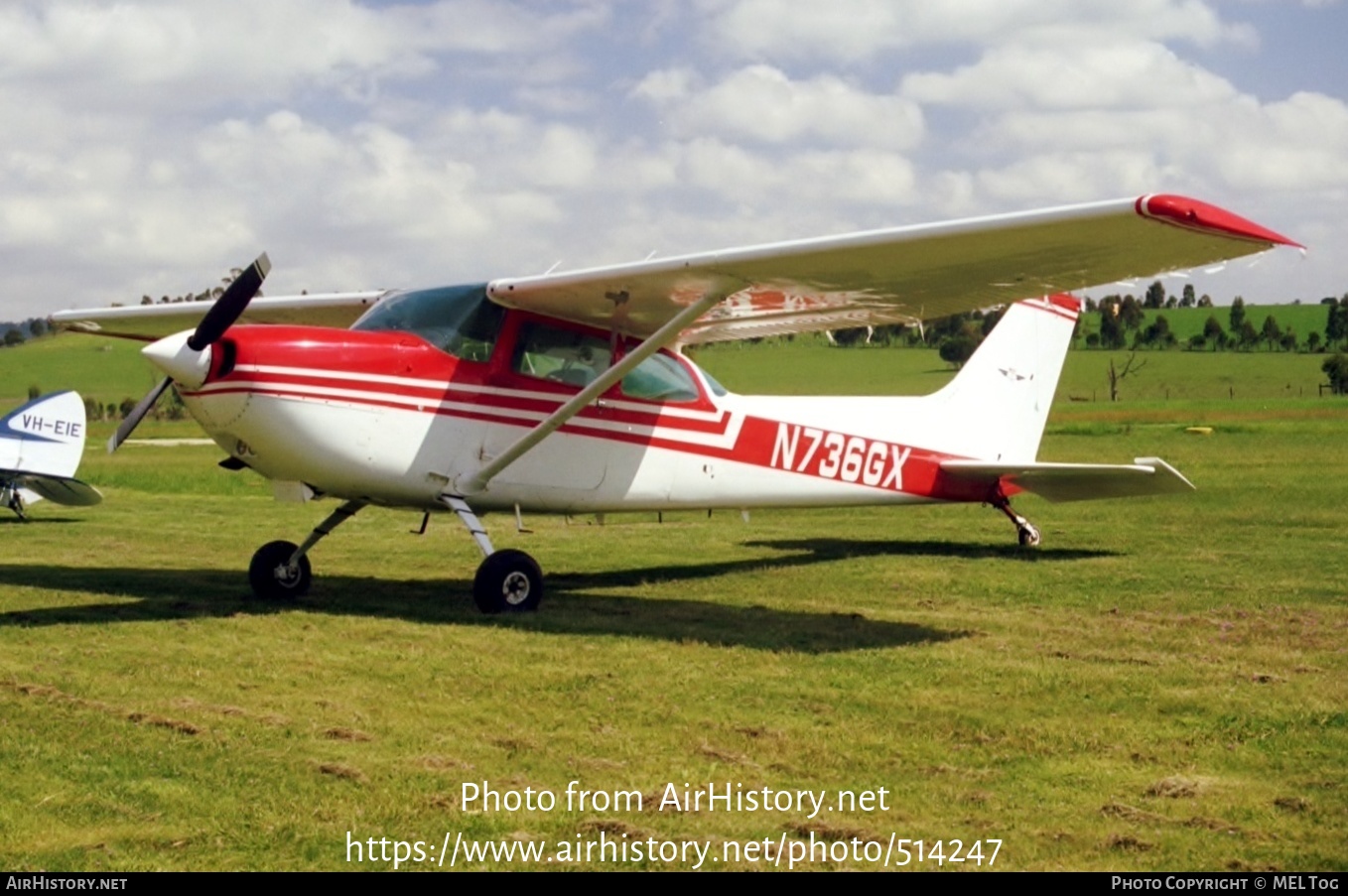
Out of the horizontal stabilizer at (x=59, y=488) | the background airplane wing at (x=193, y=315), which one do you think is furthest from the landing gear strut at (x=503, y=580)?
the horizontal stabilizer at (x=59, y=488)

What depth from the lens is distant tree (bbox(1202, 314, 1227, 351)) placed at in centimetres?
10019

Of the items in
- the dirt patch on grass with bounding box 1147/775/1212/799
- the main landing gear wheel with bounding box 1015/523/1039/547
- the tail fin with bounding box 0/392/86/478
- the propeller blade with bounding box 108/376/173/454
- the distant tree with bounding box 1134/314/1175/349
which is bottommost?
the dirt patch on grass with bounding box 1147/775/1212/799

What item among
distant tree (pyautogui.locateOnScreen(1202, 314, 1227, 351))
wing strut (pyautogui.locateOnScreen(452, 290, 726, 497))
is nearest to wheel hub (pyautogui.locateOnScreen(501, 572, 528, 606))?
wing strut (pyautogui.locateOnScreen(452, 290, 726, 497))

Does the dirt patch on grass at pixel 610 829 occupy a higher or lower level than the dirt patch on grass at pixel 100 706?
higher

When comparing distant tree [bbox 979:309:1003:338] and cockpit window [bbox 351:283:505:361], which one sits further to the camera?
distant tree [bbox 979:309:1003:338]

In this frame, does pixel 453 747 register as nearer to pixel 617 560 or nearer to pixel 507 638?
pixel 507 638

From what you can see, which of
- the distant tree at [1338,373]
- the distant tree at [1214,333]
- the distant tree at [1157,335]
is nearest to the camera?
the distant tree at [1338,373]

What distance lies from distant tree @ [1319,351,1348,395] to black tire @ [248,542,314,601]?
71.3 metres

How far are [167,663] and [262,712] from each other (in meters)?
1.49

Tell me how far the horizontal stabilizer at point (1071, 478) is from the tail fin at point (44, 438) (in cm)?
1226

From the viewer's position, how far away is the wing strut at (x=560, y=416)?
974 centimetres

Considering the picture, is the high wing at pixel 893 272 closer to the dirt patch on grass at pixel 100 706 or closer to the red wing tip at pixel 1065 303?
the red wing tip at pixel 1065 303

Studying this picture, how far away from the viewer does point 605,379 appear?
9875 mm

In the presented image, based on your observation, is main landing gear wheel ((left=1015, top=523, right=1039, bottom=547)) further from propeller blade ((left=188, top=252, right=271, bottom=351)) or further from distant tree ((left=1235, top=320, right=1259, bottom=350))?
distant tree ((left=1235, top=320, right=1259, bottom=350))
